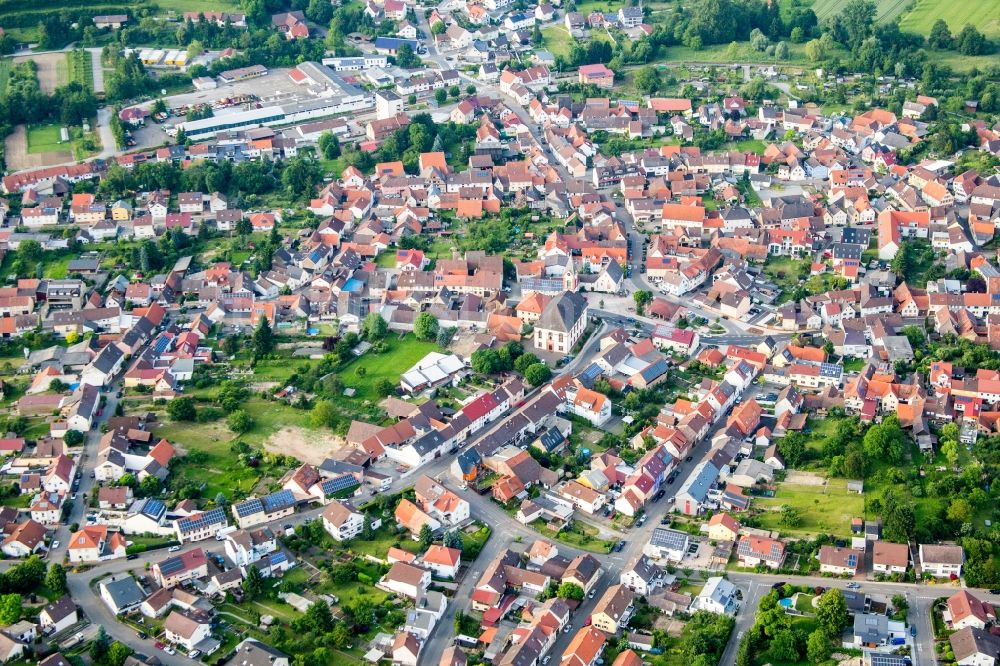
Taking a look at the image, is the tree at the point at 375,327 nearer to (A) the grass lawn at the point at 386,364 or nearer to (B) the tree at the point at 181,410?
(A) the grass lawn at the point at 386,364

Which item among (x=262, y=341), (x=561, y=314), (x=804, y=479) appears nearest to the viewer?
(x=804, y=479)

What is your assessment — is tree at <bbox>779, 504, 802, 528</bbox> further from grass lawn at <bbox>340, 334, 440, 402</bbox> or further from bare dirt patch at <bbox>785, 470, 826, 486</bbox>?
grass lawn at <bbox>340, 334, 440, 402</bbox>

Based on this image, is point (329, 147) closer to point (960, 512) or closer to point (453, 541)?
point (453, 541)

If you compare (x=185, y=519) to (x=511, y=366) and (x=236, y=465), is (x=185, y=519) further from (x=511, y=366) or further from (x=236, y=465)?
(x=511, y=366)

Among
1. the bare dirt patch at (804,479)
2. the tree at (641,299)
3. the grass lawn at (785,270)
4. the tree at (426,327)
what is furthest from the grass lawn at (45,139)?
the bare dirt patch at (804,479)

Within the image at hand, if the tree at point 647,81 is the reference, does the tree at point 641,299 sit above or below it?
below

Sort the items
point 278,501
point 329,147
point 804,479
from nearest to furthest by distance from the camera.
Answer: point 278,501, point 804,479, point 329,147

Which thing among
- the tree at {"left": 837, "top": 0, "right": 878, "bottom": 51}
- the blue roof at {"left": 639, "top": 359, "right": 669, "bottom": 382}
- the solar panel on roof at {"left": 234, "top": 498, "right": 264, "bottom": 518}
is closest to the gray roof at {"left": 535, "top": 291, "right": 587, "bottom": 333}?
the blue roof at {"left": 639, "top": 359, "right": 669, "bottom": 382}

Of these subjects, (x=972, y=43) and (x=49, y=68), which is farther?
(x=972, y=43)

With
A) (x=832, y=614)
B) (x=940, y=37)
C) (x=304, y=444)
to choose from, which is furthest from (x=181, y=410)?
(x=940, y=37)
